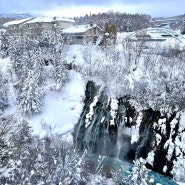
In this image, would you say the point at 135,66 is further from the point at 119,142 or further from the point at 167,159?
the point at 167,159

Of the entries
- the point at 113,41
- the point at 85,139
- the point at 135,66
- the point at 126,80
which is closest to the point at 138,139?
the point at 85,139

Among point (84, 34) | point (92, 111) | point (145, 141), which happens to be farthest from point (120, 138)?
point (84, 34)

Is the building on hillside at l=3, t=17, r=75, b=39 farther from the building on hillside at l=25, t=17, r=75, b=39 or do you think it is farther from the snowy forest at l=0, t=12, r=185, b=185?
the snowy forest at l=0, t=12, r=185, b=185

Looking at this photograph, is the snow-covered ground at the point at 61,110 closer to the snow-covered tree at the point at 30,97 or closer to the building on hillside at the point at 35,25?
the snow-covered tree at the point at 30,97

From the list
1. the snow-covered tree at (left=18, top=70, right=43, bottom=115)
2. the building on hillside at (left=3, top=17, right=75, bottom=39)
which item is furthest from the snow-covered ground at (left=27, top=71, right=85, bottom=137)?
the building on hillside at (left=3, top=17, right=75, bottom=39)

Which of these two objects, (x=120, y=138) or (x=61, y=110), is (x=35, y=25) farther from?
(x=120, y=138)

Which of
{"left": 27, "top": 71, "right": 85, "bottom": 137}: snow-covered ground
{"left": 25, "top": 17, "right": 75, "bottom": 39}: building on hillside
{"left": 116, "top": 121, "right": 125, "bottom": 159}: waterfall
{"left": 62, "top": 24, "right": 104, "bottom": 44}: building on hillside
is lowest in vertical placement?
{"left": 116, "top": 121, "right": 125, "bottom": 159}: waterfall
